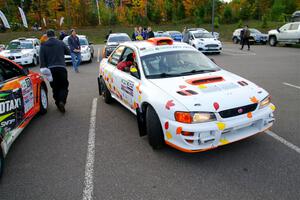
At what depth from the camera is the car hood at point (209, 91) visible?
10.7 feet

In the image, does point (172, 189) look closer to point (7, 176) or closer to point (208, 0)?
point (7, 176)

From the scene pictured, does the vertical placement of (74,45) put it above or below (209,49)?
above

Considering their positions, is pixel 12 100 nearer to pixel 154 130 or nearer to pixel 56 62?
pixel 56 62

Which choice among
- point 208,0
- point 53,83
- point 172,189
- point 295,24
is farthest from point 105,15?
point 172,189

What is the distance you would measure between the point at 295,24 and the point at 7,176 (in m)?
21.0

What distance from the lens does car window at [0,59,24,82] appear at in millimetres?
4180

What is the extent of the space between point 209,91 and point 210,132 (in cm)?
61

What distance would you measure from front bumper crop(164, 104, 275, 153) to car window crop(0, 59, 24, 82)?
2821 millimetres

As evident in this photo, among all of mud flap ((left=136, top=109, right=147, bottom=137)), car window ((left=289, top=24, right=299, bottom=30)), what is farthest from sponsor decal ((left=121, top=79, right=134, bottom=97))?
car window ((left=289, top=24, right=299, bottom=30))

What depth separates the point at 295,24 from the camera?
61.7 ft

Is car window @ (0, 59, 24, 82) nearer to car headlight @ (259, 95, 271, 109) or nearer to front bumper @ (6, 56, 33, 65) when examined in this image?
car headlight @ (259, 95, 271, 109)

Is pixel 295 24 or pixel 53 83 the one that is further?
pixel 295 24

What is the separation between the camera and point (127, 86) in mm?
4637

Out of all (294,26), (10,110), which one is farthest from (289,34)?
(10,110)
